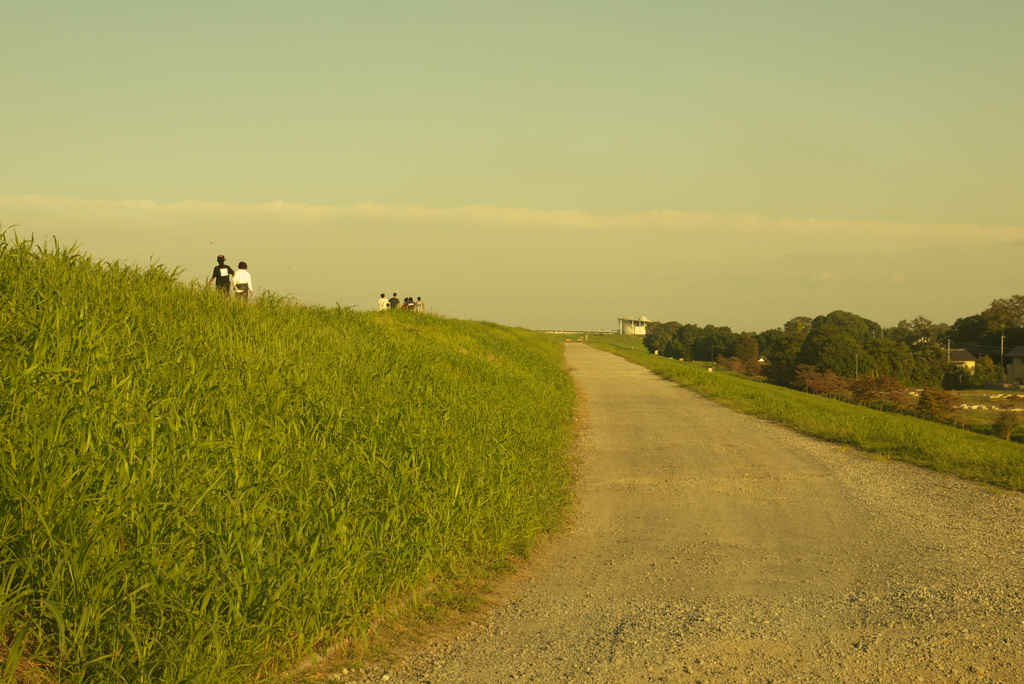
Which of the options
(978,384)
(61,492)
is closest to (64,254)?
(61,492)

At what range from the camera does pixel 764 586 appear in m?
5.79

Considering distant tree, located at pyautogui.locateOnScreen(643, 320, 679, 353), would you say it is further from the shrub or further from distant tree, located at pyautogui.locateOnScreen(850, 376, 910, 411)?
the shrub

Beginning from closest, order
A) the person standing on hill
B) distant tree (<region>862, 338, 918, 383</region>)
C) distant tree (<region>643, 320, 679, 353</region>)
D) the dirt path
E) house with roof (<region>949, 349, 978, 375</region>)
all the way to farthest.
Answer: the dirt path, the person standing on hill, distant tree (<region>862, 338, 918, 383</region>), house with roof (<region>949, 349, 978, 375</region>), distant tree (<region>643, 320, 679, 353</region>)

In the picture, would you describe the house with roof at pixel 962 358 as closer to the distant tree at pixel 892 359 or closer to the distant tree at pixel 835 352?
the distant tree at pixel 892 359

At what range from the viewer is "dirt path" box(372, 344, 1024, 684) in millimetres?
4320

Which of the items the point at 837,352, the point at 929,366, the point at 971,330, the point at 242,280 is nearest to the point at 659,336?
the point at 971,330

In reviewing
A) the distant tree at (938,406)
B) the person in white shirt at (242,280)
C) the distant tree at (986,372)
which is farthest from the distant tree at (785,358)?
the person in white shirt at (242,280)

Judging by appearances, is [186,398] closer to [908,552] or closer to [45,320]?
[45,320]

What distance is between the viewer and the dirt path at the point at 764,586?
14.2 ft

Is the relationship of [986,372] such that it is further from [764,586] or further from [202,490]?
[202,490]

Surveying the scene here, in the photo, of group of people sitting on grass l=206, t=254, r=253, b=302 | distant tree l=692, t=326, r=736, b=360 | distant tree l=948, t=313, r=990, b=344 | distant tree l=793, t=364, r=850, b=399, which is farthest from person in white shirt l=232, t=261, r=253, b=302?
distant tree l=948, t=313, r=990, b=344

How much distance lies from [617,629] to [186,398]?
13.0ft

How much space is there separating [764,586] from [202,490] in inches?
174

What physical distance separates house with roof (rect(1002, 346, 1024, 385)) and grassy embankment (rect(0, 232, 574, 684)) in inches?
4327
